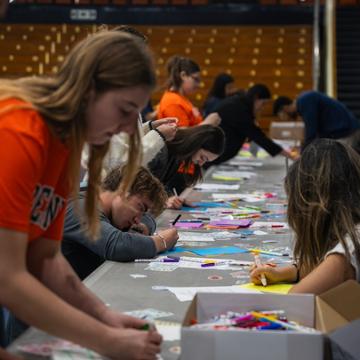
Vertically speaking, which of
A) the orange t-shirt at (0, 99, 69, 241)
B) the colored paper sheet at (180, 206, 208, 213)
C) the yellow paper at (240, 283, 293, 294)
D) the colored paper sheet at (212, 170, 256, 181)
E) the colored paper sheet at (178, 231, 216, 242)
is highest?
the orange t-shirt at (0, 99, 69, 241)

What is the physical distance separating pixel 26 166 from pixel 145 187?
1250 mm

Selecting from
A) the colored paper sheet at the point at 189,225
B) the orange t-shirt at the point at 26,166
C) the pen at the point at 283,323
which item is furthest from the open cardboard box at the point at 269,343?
the colored paper sheet at the point at 189,225

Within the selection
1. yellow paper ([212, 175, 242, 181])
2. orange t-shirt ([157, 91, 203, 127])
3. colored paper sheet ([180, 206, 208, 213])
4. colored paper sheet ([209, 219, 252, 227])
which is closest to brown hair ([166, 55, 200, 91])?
orange t-shirt ([157, 91, 203, 127])

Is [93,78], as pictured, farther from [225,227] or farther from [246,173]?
[246,173]

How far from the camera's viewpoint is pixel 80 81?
53.8 inches

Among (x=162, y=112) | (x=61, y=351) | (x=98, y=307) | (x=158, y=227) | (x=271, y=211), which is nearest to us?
(x=61, y=351)

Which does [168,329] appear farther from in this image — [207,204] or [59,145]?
[207,204]

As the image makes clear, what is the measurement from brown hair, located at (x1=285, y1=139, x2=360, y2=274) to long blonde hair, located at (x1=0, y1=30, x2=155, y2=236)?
82 centimetres

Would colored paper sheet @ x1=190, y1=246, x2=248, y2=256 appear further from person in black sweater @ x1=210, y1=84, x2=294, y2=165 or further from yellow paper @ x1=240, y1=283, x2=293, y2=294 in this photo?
person in black sweater @ x1=210, y1=84, x2=294, y2=165

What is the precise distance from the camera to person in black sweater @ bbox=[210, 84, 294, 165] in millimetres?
6145

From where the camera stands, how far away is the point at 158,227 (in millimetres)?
3305

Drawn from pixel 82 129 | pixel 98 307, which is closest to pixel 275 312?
pixel 98 307

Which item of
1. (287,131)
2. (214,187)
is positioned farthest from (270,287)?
(287,131)

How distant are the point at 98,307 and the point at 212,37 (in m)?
12.5
